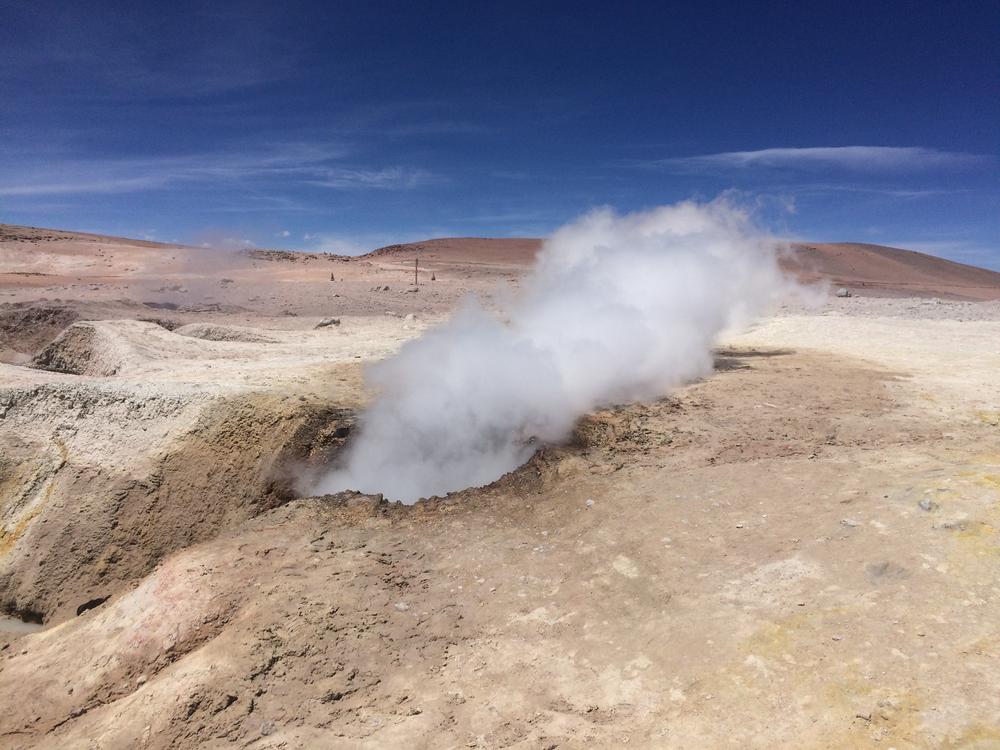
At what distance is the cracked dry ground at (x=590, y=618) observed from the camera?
262 centimetres

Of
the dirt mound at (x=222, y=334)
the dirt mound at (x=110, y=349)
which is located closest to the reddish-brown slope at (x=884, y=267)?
the dirt mound at (x=222, y=334)

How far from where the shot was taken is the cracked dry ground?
8.59ft

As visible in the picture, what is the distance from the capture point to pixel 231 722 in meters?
3.10

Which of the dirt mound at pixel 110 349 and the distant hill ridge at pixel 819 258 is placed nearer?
the dirt mound at pixel 110 349

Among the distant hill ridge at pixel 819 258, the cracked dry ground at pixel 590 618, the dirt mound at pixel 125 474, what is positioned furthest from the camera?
the distant hill ridge at pixel 819 258

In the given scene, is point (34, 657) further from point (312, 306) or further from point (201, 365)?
point (312, 306)

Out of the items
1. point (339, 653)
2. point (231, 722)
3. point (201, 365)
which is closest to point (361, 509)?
point (339, 653)

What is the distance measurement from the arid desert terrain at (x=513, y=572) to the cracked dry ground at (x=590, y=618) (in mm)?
15

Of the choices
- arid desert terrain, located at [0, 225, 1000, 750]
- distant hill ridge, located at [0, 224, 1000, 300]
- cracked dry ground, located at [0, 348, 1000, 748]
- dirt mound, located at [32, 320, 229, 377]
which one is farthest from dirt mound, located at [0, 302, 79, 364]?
distant hill ridge, located at [0, 224, 1000, 300]

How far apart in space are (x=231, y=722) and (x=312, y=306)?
1360 cm

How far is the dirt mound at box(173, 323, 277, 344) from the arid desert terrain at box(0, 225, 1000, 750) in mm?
2374

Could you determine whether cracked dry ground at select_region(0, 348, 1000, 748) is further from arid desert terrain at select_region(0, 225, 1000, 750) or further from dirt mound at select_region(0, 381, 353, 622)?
dirt mound at select_region(0, 381, 353, 622)

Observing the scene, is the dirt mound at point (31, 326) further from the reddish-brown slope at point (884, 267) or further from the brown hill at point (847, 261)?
the reddish-brown slope at point (884, 267)

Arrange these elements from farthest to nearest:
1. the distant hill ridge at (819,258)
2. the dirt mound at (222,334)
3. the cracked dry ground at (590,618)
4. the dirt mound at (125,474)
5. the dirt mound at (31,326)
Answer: the distant hill ridge at (819,258), the dirt mound at (31,326), the dirt mound at (222,334), the dirt mound at (125,474), the cracked dry ground at (590,618)
